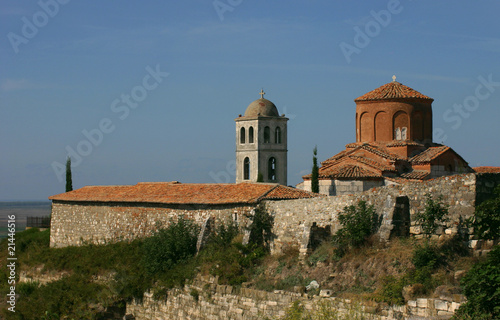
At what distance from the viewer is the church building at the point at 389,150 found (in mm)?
32625

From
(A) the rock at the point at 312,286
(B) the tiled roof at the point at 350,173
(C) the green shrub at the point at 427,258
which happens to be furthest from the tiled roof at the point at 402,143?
(C) the green shrub at the point at 427,258

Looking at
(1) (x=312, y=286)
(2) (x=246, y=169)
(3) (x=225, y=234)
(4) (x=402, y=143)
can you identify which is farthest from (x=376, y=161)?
(1) (x=312, y=286)

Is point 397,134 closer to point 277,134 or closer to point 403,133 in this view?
point 403,133

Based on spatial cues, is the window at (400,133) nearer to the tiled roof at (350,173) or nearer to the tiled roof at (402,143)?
the tiled roof at (402,143)

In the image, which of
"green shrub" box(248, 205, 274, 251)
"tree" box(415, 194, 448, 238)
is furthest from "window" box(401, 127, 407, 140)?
"tree" box(415, 194, 448, 238)

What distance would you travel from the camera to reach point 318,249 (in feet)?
62.8

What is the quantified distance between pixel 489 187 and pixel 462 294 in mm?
3803

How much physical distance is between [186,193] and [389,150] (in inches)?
515

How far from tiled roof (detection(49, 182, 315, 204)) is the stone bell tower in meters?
16.6

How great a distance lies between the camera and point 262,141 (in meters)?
48.1

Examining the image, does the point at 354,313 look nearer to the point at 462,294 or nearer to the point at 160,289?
the point at 462,294

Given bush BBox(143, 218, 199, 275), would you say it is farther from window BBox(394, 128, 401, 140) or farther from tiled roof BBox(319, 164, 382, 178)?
window BBox(394, 128, 401, 140)

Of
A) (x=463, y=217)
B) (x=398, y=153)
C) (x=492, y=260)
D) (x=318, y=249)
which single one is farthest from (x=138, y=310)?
(x=398, y=153)

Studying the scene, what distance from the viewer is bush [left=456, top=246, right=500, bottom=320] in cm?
1291
